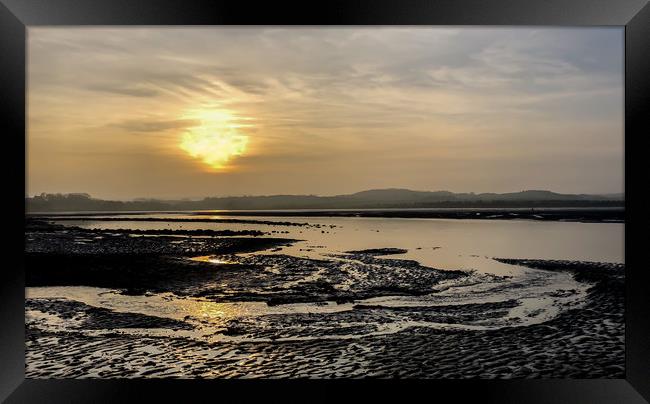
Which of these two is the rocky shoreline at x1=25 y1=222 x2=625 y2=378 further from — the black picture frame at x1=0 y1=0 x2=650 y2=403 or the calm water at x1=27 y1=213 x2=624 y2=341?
the black picture frame at x1=0 y1=0 x2=650 y2=403

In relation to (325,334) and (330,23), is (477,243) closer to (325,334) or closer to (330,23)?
(325,334)

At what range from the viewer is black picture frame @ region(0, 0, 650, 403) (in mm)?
3105

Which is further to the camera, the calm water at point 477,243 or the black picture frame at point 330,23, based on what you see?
the calm water at point 477,243

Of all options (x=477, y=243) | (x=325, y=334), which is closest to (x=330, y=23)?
(x=325, y=334)

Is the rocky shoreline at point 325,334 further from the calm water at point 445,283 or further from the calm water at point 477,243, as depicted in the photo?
the calm water at point 477,243

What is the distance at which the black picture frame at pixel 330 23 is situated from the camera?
10.2ft

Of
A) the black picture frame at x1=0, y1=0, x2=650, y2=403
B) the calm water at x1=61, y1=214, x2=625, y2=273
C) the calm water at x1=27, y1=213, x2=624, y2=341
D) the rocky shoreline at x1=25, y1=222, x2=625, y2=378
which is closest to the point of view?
the black picture frame at x1=0, y1=0, x2=650, y2=403

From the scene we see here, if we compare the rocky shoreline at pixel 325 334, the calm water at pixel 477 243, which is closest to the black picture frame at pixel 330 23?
the rocky shoreline at pixel 325 334

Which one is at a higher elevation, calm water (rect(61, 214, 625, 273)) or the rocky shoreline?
calm water (rect(61, 214, 625, 273))

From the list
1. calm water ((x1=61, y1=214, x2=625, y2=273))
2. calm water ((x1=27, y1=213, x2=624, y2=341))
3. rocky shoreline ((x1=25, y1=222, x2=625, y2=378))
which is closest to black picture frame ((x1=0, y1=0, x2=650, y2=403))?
rocky shoreline ((x1=25, y1=222, x2=625, y2=378))

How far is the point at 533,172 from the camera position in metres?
25.0

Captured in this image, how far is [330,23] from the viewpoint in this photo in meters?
3.25
